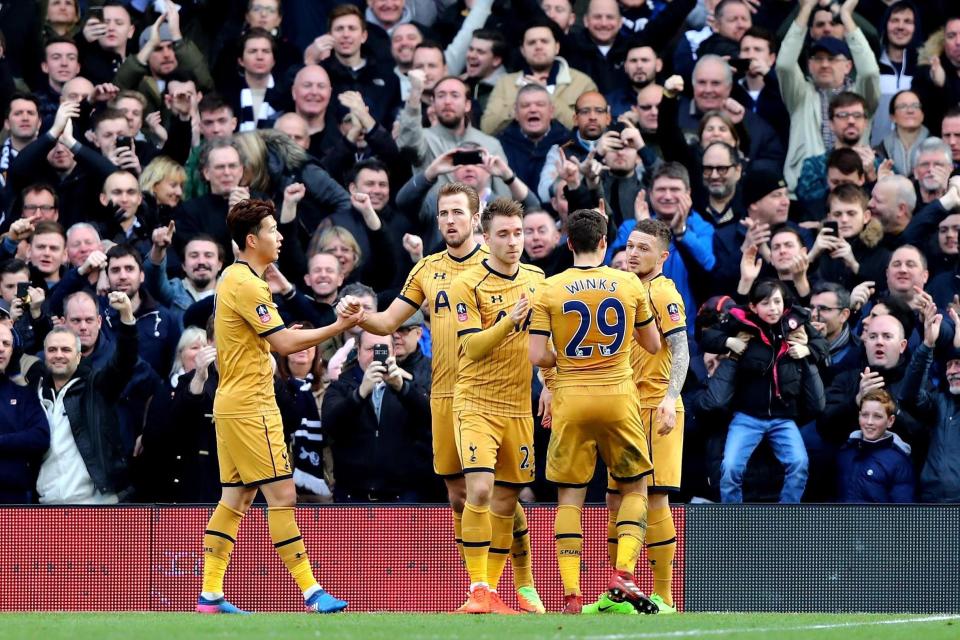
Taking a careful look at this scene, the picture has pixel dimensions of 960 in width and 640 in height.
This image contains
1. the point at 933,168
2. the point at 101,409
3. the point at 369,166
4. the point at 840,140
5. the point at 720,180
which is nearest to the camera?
the point at 101,409

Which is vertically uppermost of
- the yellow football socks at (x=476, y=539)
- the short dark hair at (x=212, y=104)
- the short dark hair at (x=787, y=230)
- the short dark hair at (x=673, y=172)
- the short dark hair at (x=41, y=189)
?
the short dark hair at (x=212, y=104)

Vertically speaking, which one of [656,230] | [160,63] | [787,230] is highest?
[160,63]

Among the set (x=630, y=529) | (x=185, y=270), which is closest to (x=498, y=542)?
(x=630, y=529)

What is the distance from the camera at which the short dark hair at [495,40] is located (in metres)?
18.5

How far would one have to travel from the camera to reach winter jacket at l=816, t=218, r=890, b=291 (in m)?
15.4

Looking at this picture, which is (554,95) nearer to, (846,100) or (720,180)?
(720,180)

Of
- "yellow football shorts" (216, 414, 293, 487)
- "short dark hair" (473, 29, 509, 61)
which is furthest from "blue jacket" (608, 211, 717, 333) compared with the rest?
"yellow football shorts" (216, 414, 293, 487)

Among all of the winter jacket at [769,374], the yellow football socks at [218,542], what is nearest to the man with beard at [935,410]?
the winter jacket at [769,374]

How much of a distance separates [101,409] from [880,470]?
630 cm

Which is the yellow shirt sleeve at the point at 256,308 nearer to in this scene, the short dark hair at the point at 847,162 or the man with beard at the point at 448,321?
the man with beard at the point at 448,321

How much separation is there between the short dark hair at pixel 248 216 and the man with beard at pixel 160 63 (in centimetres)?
749

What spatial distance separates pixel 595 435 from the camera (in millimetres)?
11211

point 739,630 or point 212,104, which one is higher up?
point 212,104

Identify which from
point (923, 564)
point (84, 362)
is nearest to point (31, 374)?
point (84, 362)
